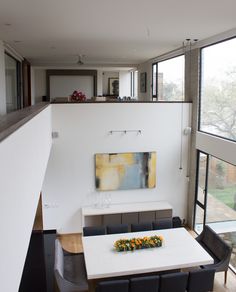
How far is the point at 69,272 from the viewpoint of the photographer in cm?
625

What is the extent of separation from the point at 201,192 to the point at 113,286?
3797 mm

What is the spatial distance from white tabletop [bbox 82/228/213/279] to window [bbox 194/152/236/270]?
97 centimetres

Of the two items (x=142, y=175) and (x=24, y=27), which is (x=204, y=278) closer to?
(x=142, y=175)

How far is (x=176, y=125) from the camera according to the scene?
8617 mm

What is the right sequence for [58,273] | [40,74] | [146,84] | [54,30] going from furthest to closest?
[40,74], [146,84], [54,30], [58,273]

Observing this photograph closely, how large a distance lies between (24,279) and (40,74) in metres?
9.45

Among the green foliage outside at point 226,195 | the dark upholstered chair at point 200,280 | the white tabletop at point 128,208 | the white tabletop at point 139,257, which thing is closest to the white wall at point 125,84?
the white tabletop at point 128,208

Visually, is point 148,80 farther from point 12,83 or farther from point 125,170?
point 12,83

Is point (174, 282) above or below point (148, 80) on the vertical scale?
below

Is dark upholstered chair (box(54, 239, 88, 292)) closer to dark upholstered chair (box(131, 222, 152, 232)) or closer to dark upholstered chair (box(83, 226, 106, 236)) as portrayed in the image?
dark upholstered chair (box(83, 226, 106, 236))

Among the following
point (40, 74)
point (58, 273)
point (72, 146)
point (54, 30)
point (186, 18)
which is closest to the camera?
point (186, 18)

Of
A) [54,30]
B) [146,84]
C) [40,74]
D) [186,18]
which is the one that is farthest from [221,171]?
[40,74]

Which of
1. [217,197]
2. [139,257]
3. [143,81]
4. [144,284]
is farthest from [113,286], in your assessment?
[143,81]

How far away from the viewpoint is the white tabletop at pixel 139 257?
5.74 m
